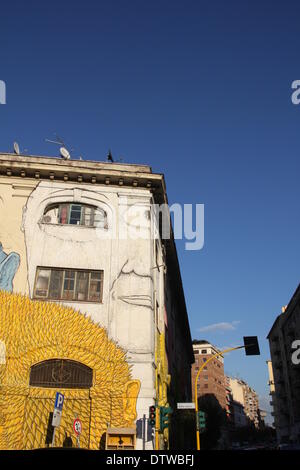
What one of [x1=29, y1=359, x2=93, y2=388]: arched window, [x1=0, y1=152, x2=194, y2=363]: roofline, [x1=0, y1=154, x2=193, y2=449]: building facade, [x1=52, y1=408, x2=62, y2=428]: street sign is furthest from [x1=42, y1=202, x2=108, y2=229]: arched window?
[x1=52, y1=408, x2=62, y2=428]: street sign

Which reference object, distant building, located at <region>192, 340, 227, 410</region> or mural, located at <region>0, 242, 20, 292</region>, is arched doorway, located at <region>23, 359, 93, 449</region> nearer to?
mural, located at <region>0, 242, 20, 292</region>

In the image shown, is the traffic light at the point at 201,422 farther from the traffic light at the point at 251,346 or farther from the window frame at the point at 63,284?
the window frame at the point at 63,284

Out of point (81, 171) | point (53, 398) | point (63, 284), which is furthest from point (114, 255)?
point (53, 398)

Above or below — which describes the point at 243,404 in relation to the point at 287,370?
above

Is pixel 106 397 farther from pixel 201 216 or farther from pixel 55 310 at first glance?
pixel 201 216

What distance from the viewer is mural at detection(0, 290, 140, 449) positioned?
650 inches

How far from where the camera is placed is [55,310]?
18469 millimetres

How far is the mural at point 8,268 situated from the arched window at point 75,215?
2.48 meters

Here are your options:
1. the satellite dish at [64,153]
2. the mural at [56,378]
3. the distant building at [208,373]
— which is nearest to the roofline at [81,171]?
the satellite dish at [64,153]

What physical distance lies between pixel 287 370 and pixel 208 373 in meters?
41.8

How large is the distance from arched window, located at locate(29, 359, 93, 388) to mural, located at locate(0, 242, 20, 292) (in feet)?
12.7

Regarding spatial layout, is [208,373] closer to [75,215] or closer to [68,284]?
[75,215]

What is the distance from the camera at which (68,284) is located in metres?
19.3

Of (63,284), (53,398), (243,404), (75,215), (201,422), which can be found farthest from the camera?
(243,404)
